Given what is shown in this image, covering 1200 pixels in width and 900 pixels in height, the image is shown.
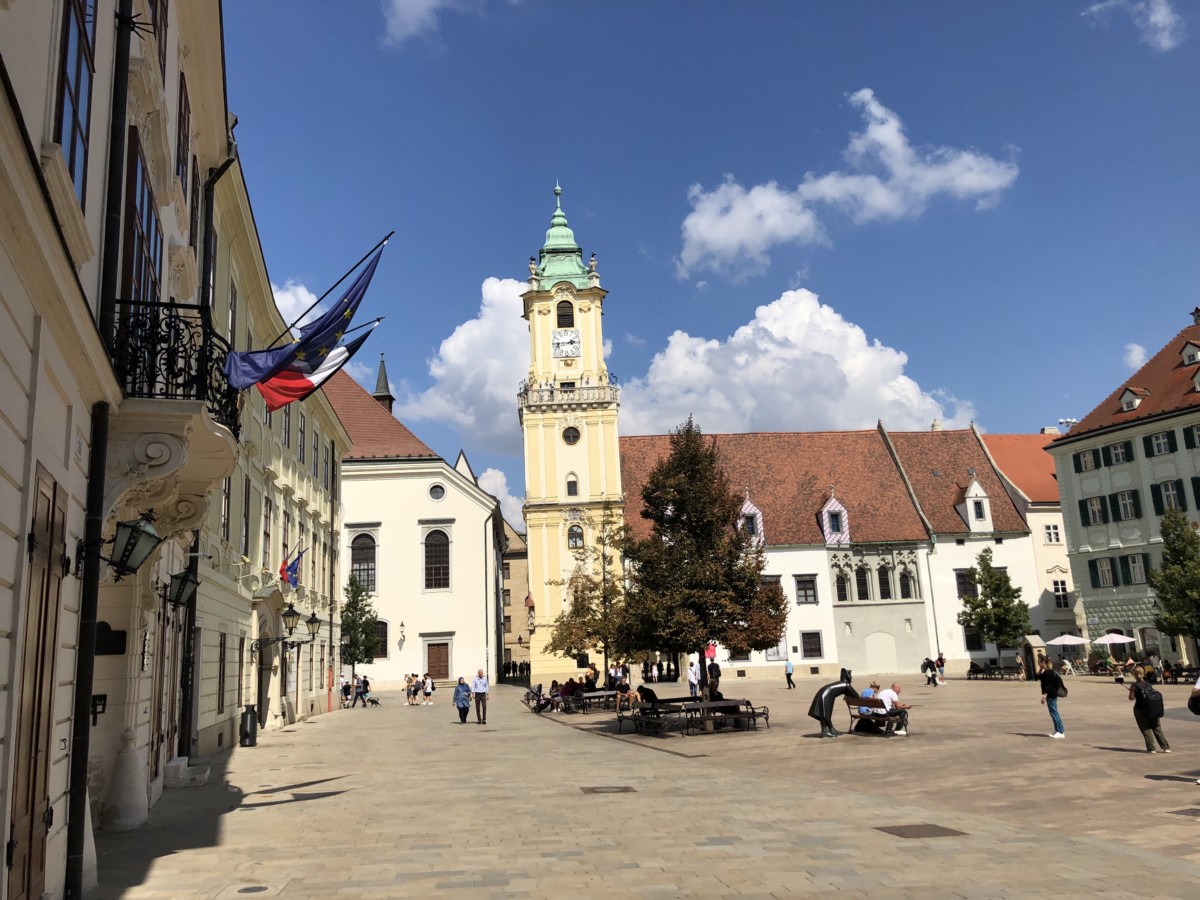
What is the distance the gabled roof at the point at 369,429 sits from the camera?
59438mm

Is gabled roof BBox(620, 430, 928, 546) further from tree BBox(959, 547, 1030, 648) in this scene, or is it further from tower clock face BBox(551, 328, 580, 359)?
tree BBox(959, 547, 1030, 648)

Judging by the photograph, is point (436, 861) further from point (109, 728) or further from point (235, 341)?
point (235, 341)

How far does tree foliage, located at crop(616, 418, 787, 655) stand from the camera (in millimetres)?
26438

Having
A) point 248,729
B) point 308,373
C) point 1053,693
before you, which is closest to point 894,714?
point 1053,693

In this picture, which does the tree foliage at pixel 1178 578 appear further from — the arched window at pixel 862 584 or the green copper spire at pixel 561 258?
the green copper spire at pixel 561 258

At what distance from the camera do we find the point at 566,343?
65.6 metres

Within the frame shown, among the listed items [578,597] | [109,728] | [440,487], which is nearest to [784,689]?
[578,597]

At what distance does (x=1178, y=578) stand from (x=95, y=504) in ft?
139

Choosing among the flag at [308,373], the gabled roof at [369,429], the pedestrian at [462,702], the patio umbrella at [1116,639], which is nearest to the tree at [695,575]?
the pedestrian at [462,702]

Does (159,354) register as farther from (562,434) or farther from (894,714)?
(562,434)

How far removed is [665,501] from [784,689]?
22351 millimetres

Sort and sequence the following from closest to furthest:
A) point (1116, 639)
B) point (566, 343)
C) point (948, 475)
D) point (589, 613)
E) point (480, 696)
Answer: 1. point (480, 696)
2. point (589, 613)
3. point (1116, 639)
4. point (566, 343)
5. point (948, 475)

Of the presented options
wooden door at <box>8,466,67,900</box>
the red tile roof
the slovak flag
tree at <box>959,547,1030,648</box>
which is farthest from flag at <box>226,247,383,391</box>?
the red tile roof

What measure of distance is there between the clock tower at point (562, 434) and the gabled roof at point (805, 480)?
3.37 meters
